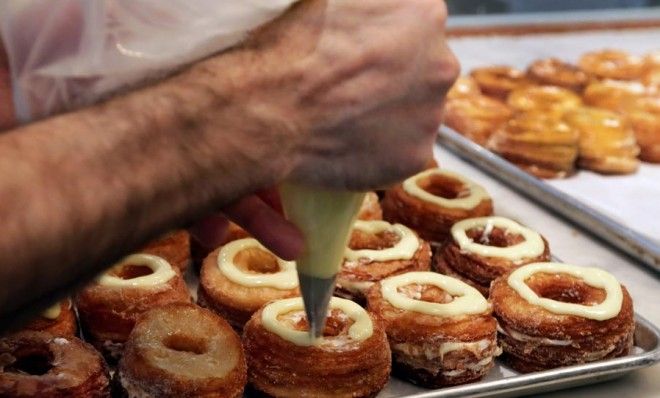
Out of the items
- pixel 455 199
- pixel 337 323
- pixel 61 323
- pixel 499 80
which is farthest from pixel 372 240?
pixel 499 80

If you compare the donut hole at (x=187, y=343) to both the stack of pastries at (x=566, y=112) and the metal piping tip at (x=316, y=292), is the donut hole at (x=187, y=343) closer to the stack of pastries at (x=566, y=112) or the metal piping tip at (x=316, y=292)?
the metal piping tip at (x=316, y=292)

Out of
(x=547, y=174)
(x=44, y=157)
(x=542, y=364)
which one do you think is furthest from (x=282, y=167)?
(x=547, y=174)

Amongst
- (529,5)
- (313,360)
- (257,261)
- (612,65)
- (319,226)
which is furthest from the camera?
(529,5)

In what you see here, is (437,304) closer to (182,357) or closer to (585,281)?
(585,281)

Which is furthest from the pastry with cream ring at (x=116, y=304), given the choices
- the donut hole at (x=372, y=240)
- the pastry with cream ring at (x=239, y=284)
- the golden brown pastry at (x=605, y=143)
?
the golden brown pastry at (x=605, y=143)

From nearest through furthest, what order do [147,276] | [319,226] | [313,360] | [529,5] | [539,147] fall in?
1. [319,226]
2. [313,360]
3. [147,276]
4. [539,147]
5. [529,5]

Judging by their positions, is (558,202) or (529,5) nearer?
(558,202)

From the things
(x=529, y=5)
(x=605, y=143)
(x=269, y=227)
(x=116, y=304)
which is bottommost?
(x=605, y=143)

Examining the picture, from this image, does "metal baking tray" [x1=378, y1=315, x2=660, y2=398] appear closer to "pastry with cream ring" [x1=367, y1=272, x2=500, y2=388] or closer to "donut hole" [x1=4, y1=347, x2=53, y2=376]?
"pastry with cream ring" [x1=367, y1=272, x2=500, y2=388]
